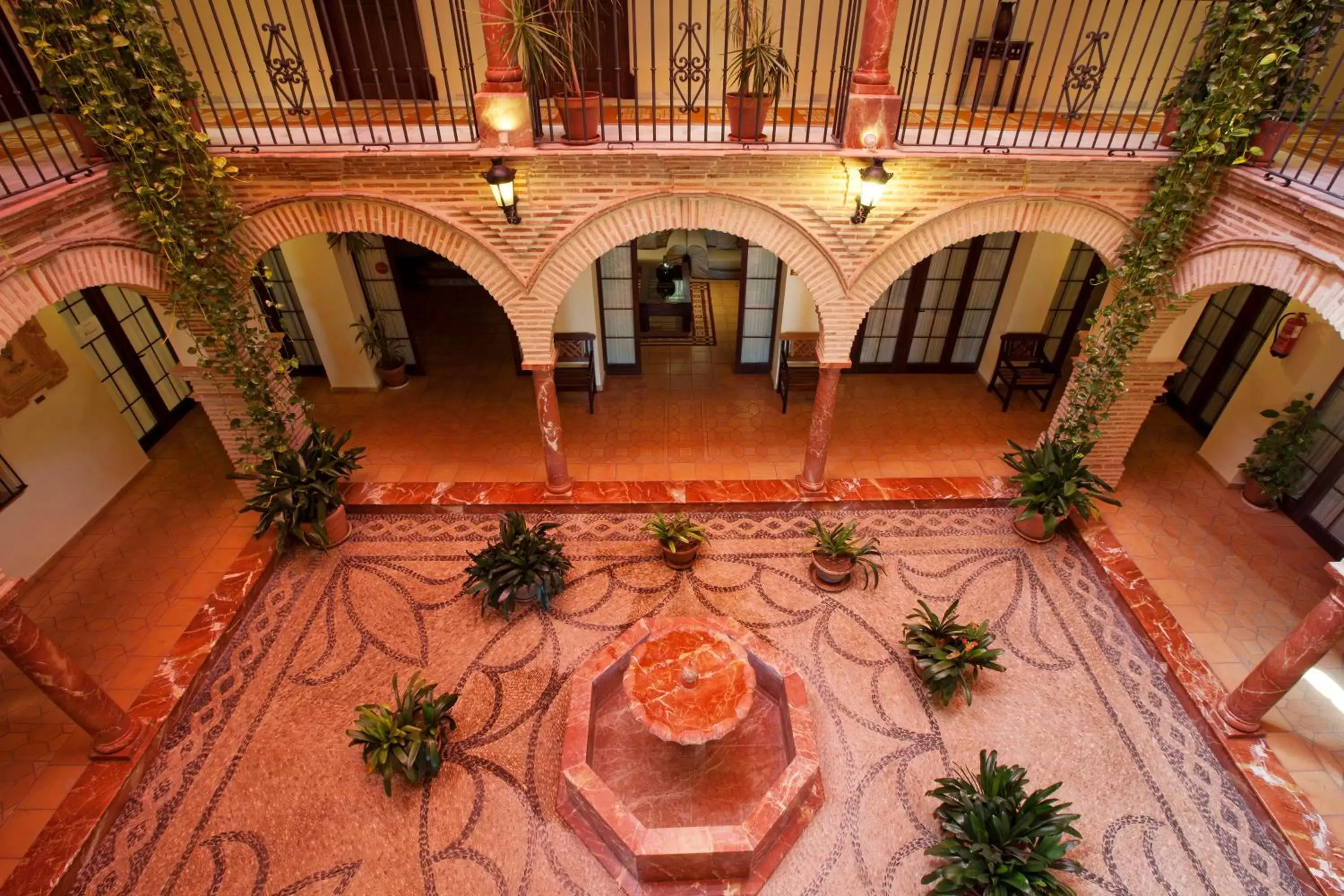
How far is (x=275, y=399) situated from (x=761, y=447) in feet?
16.5

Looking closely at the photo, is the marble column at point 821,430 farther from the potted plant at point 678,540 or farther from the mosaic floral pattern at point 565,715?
the potted plant at point 678,540

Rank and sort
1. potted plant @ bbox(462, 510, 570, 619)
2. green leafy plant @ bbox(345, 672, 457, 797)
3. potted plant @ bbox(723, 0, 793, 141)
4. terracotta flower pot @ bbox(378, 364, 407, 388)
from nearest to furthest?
green leafy plant @ bbox(345, 672, 457, 797) < potted plant @ bbox(723, 0, 793, 141) < potted plant @ bbox(462, 510, 570, 619) < terracotta flower pot @ bbox(378, 364, 407, 388)

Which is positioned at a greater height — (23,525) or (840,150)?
(840,150)

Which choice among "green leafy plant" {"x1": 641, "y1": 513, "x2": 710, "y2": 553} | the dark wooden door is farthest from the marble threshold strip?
the dark wooden door

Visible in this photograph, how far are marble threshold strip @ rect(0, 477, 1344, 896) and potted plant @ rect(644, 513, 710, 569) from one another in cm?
62

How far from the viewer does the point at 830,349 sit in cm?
661

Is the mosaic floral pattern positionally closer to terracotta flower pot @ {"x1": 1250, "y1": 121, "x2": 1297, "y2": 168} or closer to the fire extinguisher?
the fire extinguisher

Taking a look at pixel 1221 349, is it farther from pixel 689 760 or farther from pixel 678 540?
pixel 689 760

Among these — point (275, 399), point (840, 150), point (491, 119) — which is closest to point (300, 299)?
point (275, 399)

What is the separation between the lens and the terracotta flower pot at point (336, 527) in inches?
260

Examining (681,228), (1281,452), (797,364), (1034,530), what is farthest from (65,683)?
(1281,452)

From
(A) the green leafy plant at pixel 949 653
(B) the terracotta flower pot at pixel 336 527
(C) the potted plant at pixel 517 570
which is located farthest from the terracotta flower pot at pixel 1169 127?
(B) the terracotta flower pot at pixel 336 527

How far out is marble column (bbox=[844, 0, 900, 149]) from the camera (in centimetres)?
494

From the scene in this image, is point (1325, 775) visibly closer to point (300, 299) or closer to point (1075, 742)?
point (1075, 742)
